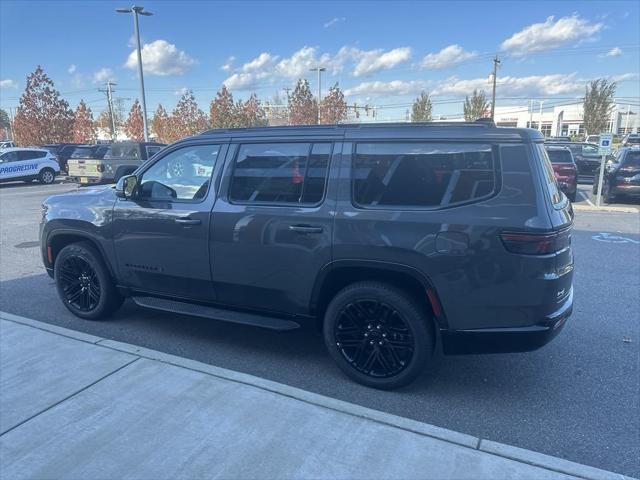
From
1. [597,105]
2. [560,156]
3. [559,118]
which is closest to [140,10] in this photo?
[560,156]

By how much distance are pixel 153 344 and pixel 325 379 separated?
67.2 inches

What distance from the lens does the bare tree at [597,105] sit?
146 feet

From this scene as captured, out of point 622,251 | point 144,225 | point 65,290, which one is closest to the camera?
point 144,225

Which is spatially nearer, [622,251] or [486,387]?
[486,387]

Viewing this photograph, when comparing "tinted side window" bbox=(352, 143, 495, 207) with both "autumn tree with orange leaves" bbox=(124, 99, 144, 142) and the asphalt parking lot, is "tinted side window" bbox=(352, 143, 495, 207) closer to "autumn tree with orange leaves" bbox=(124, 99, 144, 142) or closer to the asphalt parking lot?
the asphalt parking lot

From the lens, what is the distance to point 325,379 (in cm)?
373

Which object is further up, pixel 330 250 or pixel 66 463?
pixel 330 250

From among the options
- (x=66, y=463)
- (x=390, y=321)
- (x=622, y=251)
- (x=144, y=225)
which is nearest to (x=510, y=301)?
(x=390, y=321)

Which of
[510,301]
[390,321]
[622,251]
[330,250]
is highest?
[330,250]

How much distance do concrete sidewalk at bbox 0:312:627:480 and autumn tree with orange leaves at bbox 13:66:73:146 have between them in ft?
117

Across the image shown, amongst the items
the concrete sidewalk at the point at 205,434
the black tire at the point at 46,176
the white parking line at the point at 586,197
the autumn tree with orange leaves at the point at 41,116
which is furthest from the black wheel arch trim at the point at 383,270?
the autumn tree with orange leaves at the point at 41,116

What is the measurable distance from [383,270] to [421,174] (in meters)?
0.73

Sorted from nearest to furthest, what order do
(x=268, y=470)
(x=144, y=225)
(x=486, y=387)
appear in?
(x=268, y=470) → (x=486, y=387) → (x=144, y=225)

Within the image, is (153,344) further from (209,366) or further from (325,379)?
(325,379)
